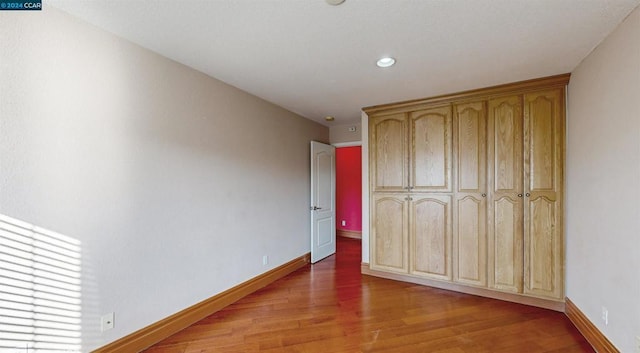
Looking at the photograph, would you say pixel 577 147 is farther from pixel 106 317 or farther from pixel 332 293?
pixel 106 317

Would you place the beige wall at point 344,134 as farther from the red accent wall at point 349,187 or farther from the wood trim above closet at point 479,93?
the red accent wall at point 349,187

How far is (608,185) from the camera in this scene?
1.86m

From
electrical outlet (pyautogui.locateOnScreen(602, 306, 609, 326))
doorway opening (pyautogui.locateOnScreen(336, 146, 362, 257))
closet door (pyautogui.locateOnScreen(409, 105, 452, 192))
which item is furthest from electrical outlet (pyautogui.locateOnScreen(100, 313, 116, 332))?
doorway opening (pyautogui.locateOnScreen(336, 146, 362, 257))

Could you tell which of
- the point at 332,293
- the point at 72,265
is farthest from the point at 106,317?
the point at 332,293

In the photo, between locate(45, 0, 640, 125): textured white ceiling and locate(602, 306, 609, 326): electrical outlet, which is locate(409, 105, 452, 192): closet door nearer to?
locate(45, 0, 640, 125): textured white ceiling

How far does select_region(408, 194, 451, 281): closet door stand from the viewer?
3117 mm

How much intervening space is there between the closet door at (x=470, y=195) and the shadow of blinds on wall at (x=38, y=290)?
11.3ft

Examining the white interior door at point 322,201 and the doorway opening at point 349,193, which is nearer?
the white interior door at point 322,201

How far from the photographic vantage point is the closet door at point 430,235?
3.12 meters

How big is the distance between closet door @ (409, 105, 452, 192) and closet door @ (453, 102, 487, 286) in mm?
103

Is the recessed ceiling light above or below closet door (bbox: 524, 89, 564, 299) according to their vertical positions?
above

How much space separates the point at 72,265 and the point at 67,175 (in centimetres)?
57

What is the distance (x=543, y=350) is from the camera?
199 centimetres

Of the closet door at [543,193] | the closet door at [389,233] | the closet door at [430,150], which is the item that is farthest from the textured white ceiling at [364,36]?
the closet door at [389,233]
